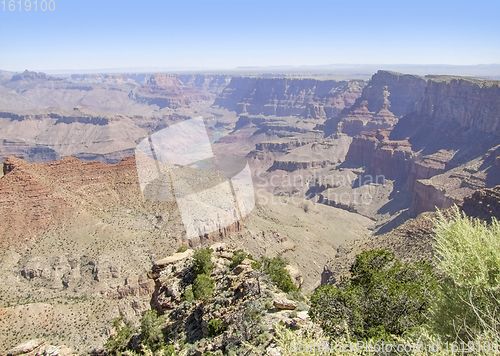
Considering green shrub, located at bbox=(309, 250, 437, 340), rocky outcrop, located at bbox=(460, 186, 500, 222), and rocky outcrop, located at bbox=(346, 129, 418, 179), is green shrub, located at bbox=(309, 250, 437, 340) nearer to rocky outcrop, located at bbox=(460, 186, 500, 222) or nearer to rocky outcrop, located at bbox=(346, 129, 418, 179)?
rocky outcrop, located at bbox=(460, 186, 500, 222)

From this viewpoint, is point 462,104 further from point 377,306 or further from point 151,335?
point 151,335

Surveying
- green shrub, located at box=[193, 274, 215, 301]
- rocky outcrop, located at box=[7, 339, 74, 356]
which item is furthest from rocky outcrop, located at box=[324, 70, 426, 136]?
rocky outcrop, located at box=[7, 339, 74, 356]

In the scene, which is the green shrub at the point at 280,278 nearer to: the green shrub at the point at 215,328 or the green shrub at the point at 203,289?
the green shrub at the point at 203,289

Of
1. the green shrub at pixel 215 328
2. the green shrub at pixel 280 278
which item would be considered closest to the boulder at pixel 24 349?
the green shrub at pixel 215 328

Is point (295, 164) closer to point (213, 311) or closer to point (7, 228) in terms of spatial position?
point (7, 228)

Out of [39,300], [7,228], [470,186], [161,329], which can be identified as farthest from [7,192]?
[470,186]

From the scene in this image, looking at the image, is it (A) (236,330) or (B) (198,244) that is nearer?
(A) (236,330)

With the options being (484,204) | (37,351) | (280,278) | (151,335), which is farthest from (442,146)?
(37,351)
